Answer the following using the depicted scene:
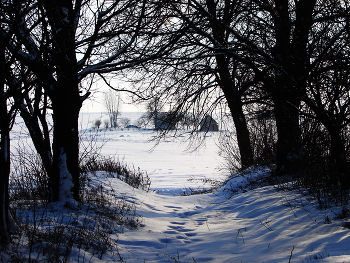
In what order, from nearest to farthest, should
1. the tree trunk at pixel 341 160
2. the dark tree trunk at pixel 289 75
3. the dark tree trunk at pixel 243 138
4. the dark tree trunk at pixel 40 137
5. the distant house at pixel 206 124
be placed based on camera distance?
the tree trunk at pixel 341 160
the dark tree trunk at pixel 289 75
the dark tree trunk at pixel 40 137
the distant house at pixel 206 124
the dark tree trunk at pixel 243 138

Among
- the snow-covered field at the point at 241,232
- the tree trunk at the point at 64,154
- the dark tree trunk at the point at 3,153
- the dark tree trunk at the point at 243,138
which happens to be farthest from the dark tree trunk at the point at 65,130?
the dark tree trunk at the point at 243,138

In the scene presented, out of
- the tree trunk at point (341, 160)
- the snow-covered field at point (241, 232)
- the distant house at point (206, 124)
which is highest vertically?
the distant house at point (206, 124)

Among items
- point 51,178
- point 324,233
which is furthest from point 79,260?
point 324,233

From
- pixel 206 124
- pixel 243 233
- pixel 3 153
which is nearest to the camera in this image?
pixel 3 153

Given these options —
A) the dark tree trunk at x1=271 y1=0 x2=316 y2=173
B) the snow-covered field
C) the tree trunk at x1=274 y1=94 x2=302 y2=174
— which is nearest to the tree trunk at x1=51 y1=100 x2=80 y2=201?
the snow-covered field

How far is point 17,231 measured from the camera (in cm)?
343

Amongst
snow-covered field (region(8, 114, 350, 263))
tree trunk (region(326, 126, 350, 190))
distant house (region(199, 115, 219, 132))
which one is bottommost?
snow-covered field (region(8, 114, 350, 263))

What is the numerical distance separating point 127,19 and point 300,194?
4387mm

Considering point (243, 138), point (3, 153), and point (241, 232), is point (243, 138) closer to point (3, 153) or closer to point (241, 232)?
point (241, 232)

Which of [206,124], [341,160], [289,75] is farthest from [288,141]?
[206,124]

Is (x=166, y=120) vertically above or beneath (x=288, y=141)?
above

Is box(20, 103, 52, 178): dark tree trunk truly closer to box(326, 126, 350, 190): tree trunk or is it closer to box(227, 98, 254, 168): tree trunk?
box(326, 126, 350, 190): tree trunk

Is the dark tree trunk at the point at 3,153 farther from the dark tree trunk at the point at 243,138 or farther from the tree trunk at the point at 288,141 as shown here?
the dark tree trunk at the point at 243,138

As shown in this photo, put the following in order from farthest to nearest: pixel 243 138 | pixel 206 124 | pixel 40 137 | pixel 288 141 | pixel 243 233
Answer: pixel 243 138 < pixel 206 124 < pixel 288 141 < pixel 40 137 < pixel 243 233
